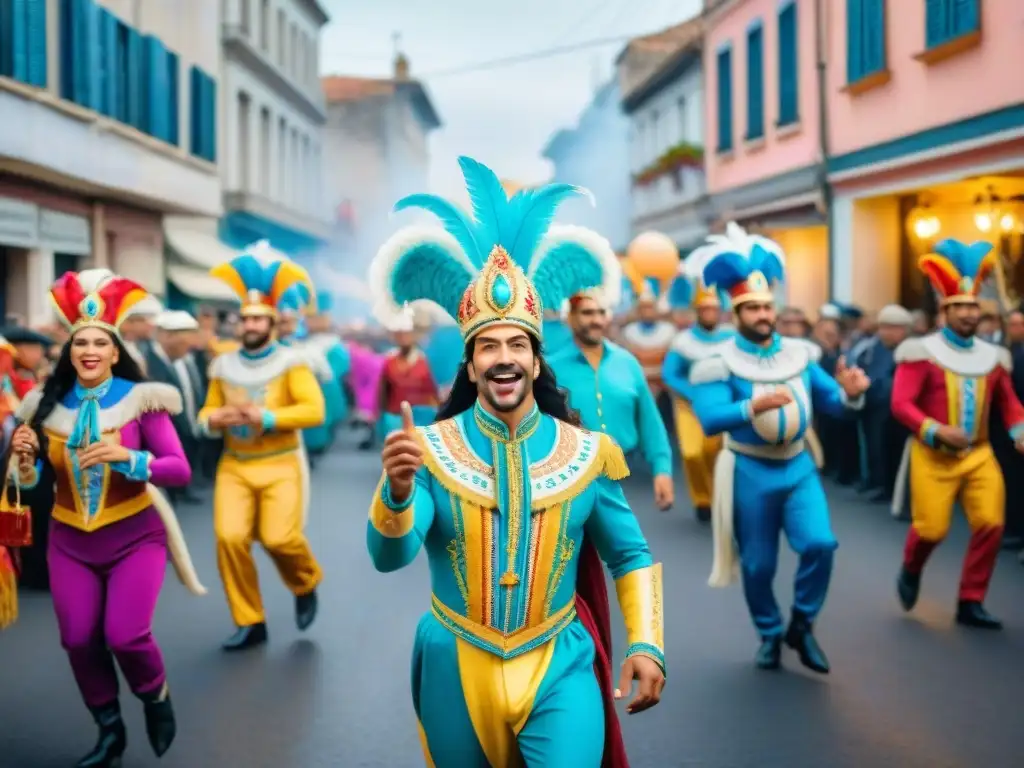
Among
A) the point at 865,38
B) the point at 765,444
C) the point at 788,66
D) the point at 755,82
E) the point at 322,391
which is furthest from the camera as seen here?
the point at 755,82

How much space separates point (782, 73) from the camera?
21.6m

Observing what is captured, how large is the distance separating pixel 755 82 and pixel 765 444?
1784cm

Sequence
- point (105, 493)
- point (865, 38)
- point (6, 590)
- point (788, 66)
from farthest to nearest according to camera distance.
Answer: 1. point (788, 66)
2. point (865, 38)
3. point (6, 590)
4. point (105, 493)

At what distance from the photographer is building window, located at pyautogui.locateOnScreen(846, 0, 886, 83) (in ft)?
56.0

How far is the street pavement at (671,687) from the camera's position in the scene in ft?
18.5

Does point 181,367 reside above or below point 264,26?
below

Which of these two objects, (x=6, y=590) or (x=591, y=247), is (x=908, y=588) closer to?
(x=591, y=247)

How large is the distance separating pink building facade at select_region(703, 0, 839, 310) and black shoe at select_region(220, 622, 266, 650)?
45.6 feet

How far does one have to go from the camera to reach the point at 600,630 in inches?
157

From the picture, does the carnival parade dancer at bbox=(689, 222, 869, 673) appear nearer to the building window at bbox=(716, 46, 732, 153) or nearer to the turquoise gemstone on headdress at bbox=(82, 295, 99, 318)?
the turquoise gemstone on headdress at bbox=(82, 295, 99, 318)

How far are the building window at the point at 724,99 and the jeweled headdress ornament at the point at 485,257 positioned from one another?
2166 centimetres

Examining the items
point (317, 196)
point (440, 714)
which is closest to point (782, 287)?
point (440, 714)

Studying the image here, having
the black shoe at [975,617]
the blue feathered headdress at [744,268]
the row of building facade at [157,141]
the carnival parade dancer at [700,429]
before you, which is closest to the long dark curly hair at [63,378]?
the blue feathered headdress at [744,268]

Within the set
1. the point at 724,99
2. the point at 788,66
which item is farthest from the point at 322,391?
the point at 724,99
